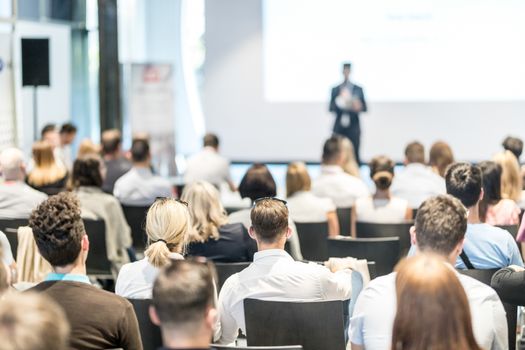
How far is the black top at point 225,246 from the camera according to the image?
17.4 ft

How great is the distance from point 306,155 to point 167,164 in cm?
269

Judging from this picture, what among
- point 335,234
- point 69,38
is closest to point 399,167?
point 69,38

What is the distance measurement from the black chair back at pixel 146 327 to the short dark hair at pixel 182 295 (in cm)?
153

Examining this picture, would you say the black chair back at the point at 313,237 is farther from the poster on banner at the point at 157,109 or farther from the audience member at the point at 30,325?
the poster on banner at the point at 157,109

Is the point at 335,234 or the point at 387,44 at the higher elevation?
the point at 387,44

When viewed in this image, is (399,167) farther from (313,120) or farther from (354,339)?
(354,339)

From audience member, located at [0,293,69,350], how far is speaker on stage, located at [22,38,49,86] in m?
9.26

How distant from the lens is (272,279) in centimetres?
402

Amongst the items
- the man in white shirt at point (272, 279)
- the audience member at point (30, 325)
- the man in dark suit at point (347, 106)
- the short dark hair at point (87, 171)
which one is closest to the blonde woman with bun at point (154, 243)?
the man in white shirt at point (272, 279)

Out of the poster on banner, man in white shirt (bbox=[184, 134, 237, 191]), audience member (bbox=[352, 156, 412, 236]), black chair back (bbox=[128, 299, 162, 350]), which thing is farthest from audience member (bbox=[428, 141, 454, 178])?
the poster on banner

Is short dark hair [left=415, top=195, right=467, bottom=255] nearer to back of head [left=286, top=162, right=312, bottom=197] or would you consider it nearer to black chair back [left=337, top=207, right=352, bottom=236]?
back of head [left=286, top=162, right=312, bottom=197]

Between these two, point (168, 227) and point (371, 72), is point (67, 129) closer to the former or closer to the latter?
point (371, 72)

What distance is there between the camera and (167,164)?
1263 centimetres

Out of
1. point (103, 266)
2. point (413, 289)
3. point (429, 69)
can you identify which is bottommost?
point (103, 266)
